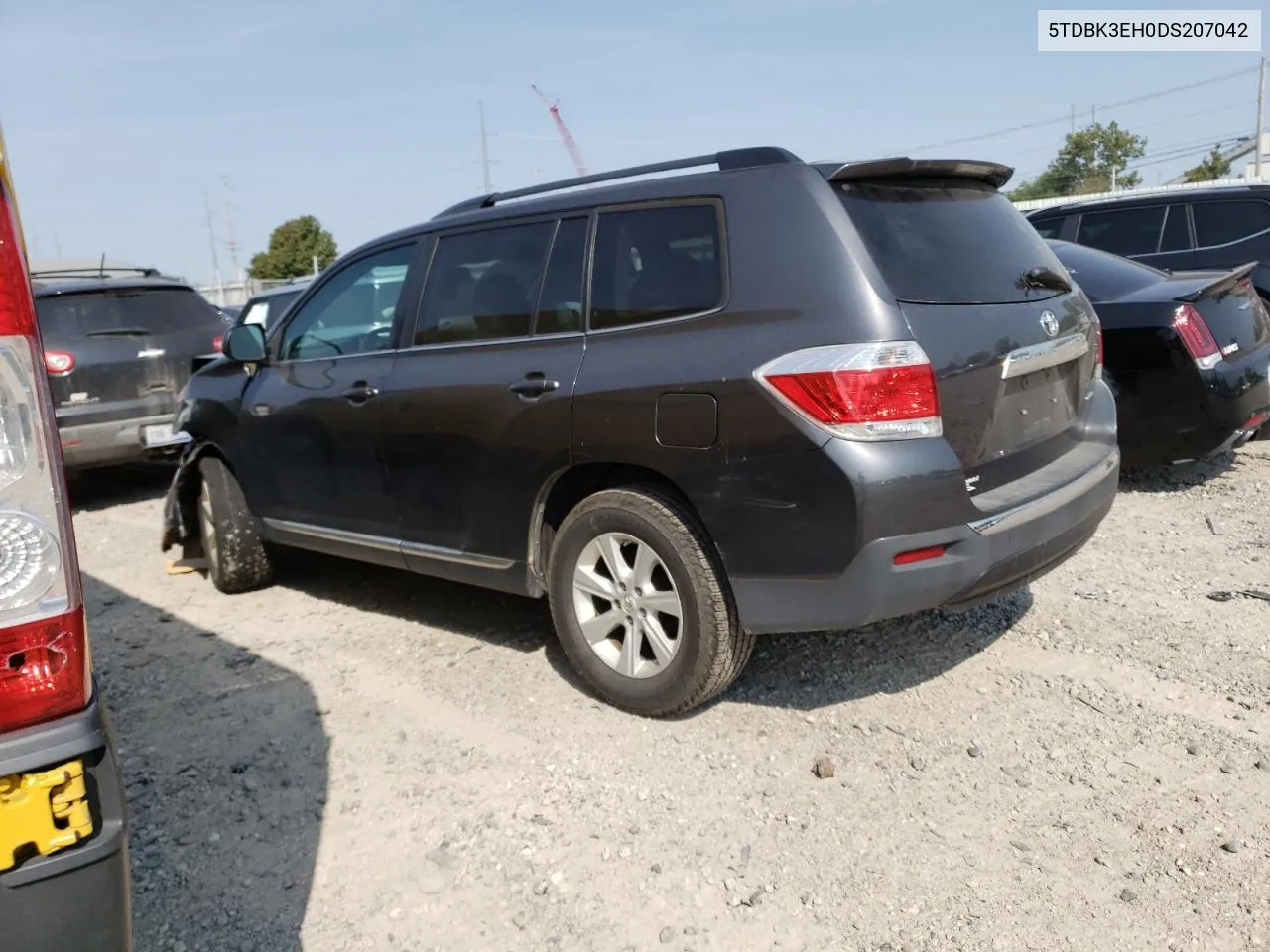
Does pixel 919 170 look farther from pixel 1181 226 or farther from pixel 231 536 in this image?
pixel 1181 226

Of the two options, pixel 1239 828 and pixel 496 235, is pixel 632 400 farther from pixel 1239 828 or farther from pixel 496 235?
pixel 1239 828

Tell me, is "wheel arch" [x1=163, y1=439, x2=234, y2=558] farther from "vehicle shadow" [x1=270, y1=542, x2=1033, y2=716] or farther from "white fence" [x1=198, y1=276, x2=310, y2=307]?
"white fence" [x1=198, y1=276, x2=310, y2=307]

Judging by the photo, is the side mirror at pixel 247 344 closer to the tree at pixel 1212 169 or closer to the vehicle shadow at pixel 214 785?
the vehicle shadow at pixel 214 785

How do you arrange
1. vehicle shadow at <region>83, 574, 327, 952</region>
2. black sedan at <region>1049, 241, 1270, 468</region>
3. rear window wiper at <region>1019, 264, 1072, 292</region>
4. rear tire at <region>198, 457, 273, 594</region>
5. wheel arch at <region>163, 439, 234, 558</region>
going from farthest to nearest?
black sedan at <region>1049, 241, 1270, 468</region>, wheel arch at <region>163, 439, 234, 558</region>, rear tire at <region>198, 457, 273, 594</region>, rear window wiper at <region>1019, 264, 1072, 292</region>, vehicle shadow at <region>83, 574, 327, 952</region>

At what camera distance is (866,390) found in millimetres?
2994

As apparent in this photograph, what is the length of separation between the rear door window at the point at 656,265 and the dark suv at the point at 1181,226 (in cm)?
597

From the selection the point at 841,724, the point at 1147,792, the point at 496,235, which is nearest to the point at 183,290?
the point at 496,235

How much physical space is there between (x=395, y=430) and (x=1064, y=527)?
2587mm

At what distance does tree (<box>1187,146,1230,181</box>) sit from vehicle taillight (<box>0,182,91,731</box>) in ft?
187

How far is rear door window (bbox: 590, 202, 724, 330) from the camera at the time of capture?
3410 millimetres

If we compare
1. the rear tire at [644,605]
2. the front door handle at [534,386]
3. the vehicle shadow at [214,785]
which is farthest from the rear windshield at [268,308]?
the rear tire at [644,605]

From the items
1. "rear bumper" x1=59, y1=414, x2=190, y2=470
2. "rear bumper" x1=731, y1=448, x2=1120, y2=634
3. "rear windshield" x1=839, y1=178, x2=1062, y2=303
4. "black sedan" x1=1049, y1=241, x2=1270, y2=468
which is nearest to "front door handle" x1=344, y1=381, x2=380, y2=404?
"rear bumper" x1=731, y1=448, x2=1120, y2=634

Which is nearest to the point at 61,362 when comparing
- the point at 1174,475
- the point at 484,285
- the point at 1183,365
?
the point at 484,285

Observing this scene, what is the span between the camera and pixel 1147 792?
2.99m
